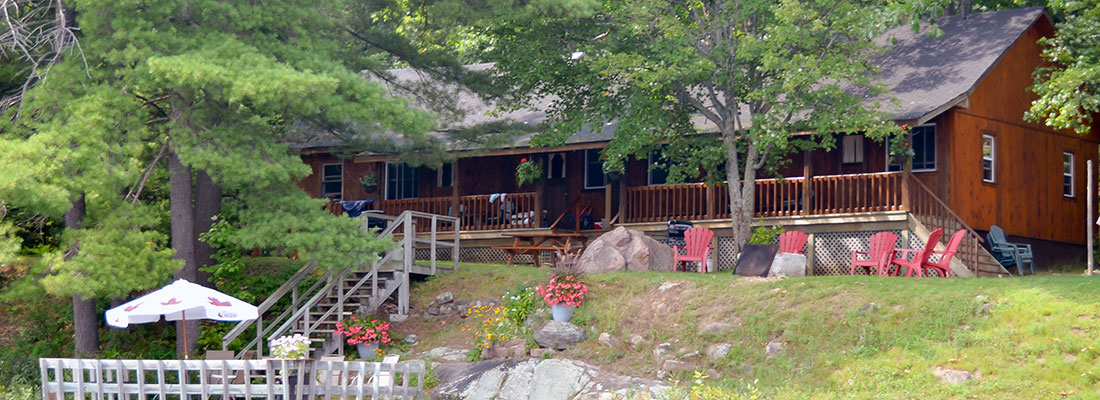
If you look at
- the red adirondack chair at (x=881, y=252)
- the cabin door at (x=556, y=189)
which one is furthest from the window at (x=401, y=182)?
the red adirondack chair at (x=881, y=252)

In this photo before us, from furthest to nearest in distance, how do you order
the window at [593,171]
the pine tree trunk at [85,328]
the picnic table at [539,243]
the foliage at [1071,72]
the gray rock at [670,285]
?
the window at [593,171] < the picnic table at [539,243] < the foliage at [1071,72] < the pine tree trunk at [85,328] < the gray rock at [670,285]

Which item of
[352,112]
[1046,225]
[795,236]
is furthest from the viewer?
[1046,225]

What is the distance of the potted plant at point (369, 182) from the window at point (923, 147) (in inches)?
456

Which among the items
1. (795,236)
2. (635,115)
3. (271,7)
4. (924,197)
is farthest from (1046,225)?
(271,7)

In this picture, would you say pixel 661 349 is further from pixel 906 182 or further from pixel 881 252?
pixel 906 182

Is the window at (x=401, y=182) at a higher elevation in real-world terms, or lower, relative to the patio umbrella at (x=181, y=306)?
higher

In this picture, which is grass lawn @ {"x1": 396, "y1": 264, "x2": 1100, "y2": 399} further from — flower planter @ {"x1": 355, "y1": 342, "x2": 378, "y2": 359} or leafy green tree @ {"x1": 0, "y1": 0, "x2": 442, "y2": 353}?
leafy green tree @ {"x1": 0, "y1": 0, "x2": 442, "y2": 353}

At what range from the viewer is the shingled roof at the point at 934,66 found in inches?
839

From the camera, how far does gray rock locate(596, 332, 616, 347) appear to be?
17078 mm

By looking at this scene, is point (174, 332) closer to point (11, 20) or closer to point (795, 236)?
point (11, 20)

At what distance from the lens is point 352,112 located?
→ 58.4 feet

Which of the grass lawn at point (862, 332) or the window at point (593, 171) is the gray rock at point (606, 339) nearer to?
the grass lawn at point (862, 332)

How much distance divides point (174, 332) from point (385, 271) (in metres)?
3.89

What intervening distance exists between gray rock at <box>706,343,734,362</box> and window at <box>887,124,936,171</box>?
7.67m
